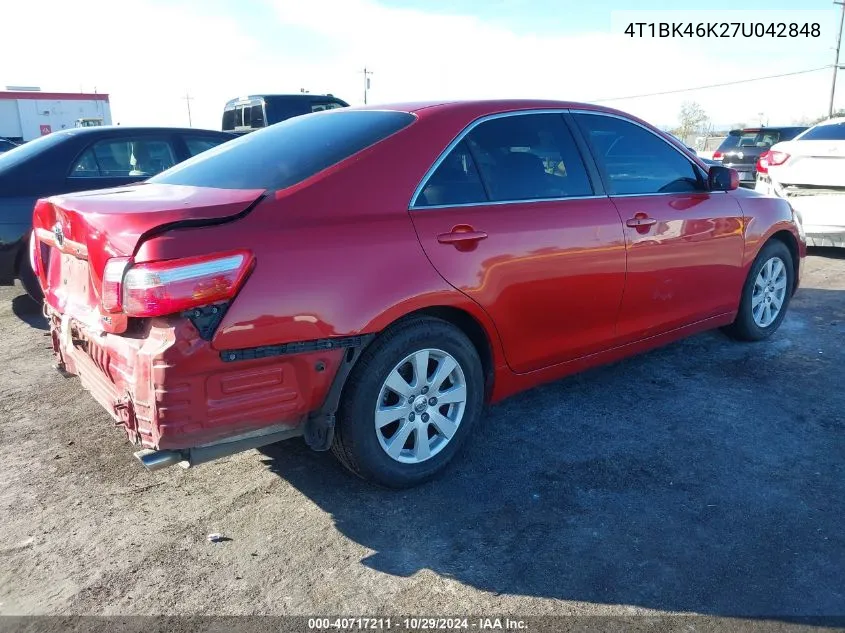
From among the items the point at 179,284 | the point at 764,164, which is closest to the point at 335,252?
the point at 179,284

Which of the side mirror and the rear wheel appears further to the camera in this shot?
the side mirror

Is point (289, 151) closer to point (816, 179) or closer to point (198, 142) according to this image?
point (198, 142)

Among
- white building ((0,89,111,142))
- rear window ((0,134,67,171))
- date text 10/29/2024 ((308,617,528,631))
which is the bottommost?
date text 10/29/2024 ((308,617,528,631))

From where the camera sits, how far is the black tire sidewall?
15.8ft

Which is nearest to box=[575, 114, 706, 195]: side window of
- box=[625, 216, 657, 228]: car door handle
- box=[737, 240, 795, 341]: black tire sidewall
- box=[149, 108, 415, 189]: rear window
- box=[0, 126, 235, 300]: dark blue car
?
box=[625, 216, 657, 228]: car door handle

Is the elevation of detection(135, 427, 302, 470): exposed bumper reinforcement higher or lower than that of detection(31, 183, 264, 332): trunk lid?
lower

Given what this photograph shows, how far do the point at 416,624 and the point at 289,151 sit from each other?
205 centimetres

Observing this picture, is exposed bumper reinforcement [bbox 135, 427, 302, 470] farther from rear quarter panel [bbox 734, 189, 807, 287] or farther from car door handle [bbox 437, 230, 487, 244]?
rear quarter panel [bbox 734, 189, 807, 287]

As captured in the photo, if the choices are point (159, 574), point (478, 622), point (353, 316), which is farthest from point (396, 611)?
point (353, 316)

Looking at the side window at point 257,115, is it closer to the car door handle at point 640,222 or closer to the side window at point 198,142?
the side window at point 198,142

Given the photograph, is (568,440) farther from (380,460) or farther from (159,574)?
(159,574)

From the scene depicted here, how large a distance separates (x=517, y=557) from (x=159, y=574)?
1.33 metres

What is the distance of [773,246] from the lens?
16.3 ft

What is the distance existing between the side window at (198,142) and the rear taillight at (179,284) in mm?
4829
